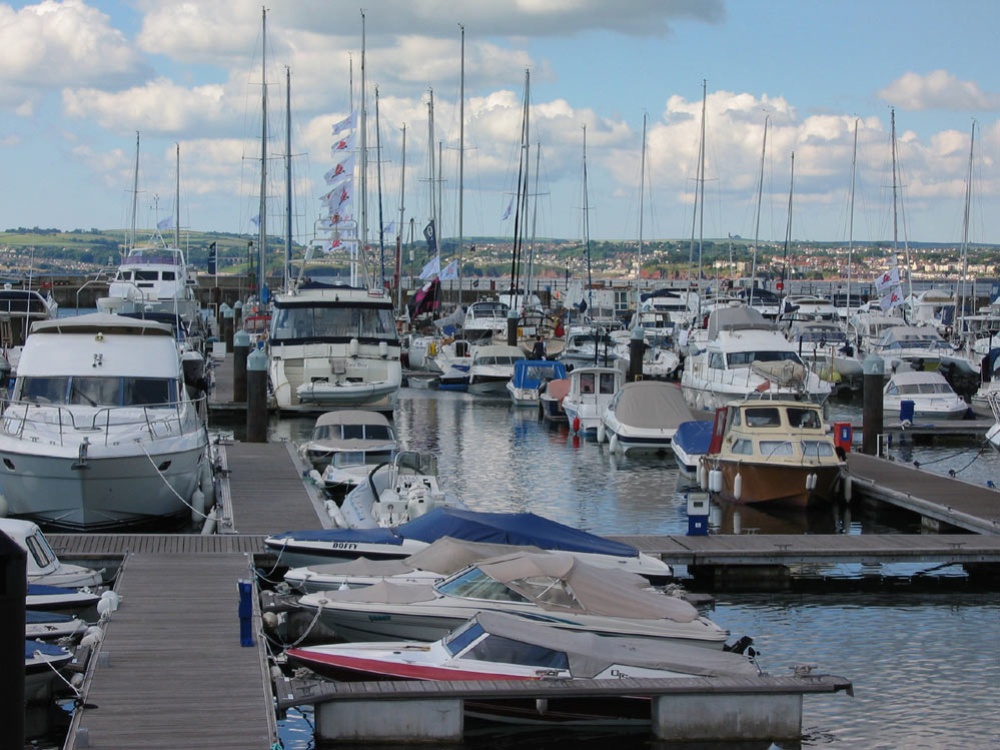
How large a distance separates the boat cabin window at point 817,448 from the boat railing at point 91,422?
12.5 metres

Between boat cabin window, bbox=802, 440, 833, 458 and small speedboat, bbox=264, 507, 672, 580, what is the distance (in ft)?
33.9

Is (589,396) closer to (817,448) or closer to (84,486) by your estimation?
(817,448)

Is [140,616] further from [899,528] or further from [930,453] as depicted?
[930,453]

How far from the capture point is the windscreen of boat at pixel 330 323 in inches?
1662

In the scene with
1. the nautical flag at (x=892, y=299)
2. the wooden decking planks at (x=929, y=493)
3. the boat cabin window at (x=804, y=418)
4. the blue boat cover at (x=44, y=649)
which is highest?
the nautical flag at (x=892, y=299)

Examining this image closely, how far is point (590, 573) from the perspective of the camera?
16047mm

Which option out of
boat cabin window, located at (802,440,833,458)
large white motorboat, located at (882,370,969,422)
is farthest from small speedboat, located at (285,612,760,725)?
large white motorboat, located at (882,370,969,422)

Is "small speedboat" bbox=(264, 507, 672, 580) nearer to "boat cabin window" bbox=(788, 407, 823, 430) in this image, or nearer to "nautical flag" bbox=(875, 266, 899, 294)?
"boat cabin window" bbox=(788, 407, 823, 430)

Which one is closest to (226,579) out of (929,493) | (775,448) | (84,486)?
(84,486)

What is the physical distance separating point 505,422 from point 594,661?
3207cm

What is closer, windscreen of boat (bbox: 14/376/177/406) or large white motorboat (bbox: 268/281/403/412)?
windscreen of boat (bbox: 14/376/177/406)

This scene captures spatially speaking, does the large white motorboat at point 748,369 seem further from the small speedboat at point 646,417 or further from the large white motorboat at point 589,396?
the small speedboat at point 646,417

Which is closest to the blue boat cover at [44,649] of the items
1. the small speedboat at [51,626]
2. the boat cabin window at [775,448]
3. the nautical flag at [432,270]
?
the small speedboat at [51,626]

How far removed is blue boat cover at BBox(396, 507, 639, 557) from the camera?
59.9 ft
